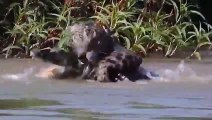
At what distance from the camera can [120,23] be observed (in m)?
8.84

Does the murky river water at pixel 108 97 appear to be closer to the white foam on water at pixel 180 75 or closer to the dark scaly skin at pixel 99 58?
the white foam on water at pixel 180 75

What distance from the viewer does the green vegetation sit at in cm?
871

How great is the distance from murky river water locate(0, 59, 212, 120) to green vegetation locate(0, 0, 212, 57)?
0.93 m

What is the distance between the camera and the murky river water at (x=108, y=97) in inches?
201

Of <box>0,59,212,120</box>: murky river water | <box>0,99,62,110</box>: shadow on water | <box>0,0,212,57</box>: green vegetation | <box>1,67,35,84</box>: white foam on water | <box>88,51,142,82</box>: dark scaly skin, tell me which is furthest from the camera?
<box>0,0,212,57</box>: green vegetation

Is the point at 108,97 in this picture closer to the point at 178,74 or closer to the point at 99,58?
the point at 99,58

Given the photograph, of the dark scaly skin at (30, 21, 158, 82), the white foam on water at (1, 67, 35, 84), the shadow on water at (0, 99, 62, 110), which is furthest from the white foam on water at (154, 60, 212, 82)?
the shadow on water at (0, 99, 62, 110)

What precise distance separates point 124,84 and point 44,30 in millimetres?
2315

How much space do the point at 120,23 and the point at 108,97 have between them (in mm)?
3018

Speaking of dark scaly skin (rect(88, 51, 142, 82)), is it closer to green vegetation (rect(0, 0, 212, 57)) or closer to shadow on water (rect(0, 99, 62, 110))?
shadow on water (rect(0, 99, 62, 110))

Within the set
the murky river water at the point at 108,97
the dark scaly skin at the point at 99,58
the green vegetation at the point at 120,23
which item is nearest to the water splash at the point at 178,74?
the murky river water at the point at 108,97

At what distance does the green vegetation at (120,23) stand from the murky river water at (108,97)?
93 centimetres

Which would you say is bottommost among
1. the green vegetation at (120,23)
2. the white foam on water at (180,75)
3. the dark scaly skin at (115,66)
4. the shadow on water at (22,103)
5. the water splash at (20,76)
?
the water splash at (20,76)

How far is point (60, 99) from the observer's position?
19.1ft
